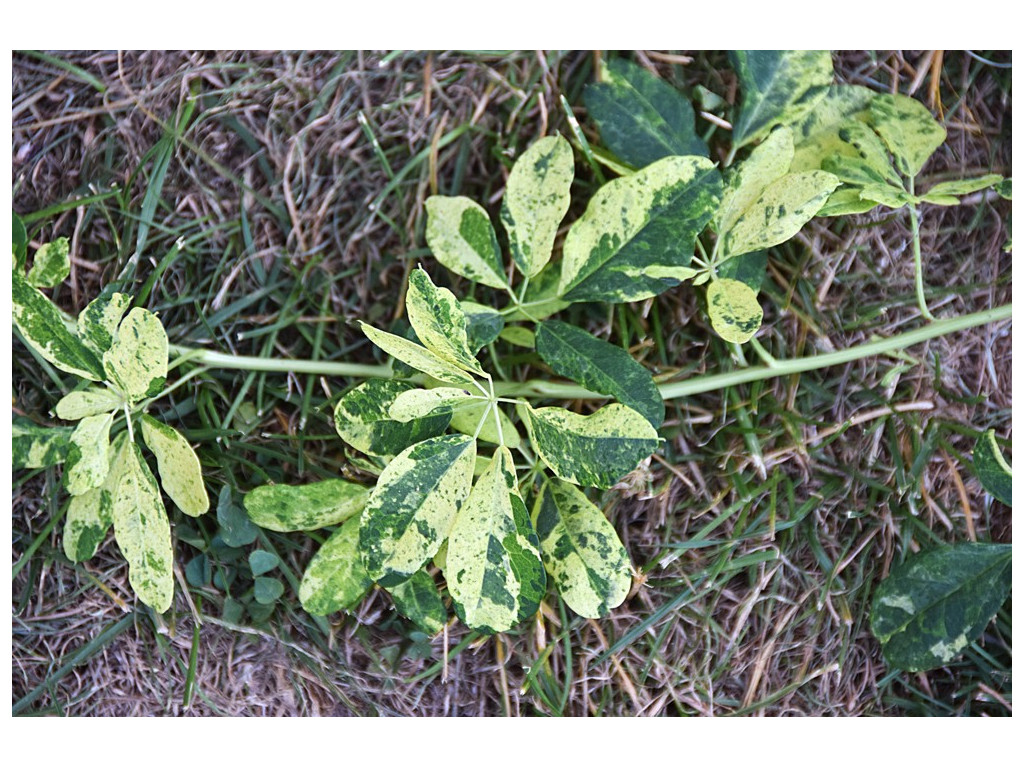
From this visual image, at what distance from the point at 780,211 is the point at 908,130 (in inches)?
8.7

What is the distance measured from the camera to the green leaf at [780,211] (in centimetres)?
76

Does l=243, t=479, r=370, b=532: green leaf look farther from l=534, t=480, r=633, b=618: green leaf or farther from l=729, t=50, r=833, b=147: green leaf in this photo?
l=729, t=50, r=833, b=147: green leaf

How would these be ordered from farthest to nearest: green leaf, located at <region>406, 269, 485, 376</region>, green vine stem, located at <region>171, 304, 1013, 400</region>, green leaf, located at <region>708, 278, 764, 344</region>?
green vine stem, located at <region>171, 304, 1013, 400</region> → green leaf, located at <region>708, 278, 764, 344</region> → green leaf, located at <region>406, 269, 485, 376</region>

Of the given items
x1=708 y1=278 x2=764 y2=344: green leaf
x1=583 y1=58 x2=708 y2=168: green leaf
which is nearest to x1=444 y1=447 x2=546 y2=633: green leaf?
x1=708 y1=278 x2=764 y2=344: green leaf

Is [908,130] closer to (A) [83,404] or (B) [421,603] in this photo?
(B) [421,603]

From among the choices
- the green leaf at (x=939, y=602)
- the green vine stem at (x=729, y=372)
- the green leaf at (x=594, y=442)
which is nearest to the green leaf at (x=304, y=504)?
the green vine stem at (x=729, y=372)

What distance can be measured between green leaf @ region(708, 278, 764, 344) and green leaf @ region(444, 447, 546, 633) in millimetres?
258

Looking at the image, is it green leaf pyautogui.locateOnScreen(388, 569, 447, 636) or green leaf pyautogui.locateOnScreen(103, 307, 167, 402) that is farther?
green leaf pyautogui.locateOnScreen(388, 569, 447, 636)

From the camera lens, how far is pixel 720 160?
0.91 meters

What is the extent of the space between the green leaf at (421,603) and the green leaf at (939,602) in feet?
1.62

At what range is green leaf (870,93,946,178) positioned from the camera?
863mm

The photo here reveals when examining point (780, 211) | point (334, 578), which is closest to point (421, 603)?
point (334, 578)

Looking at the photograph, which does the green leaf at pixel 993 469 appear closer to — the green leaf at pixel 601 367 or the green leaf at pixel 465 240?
the green leaf at pixel 601 367

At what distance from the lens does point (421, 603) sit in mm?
854
